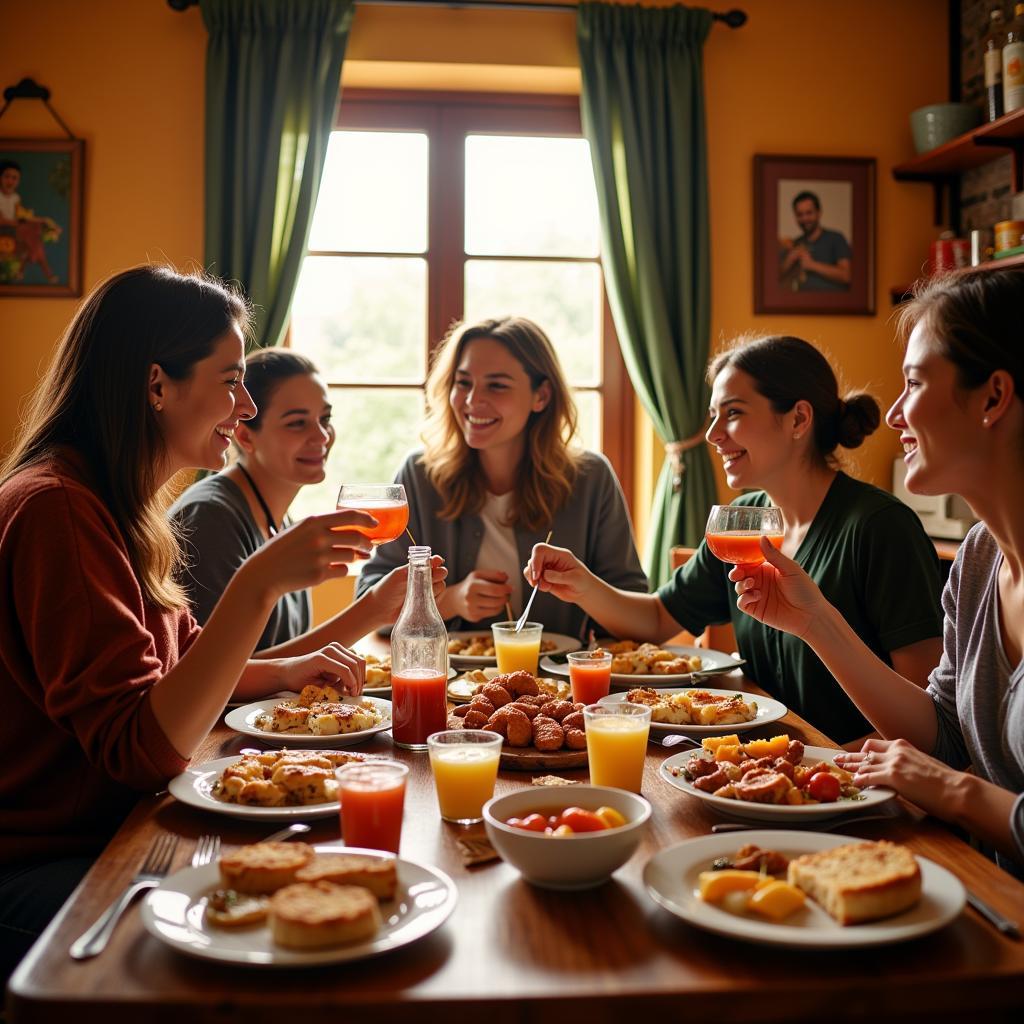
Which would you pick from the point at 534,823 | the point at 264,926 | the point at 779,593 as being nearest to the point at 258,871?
the point at 264,926

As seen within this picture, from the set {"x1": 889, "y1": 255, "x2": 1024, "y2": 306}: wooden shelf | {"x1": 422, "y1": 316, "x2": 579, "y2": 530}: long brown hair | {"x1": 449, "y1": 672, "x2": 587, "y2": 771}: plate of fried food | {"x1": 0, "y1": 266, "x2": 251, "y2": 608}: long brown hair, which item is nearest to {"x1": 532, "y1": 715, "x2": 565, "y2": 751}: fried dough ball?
{"x1": 449, "y1": 672, "x2": 587, "y2": 771}: plate of fried food

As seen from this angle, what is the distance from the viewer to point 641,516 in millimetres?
4543

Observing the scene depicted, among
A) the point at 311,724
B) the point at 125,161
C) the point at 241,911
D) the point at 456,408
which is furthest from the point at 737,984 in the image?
the point at 125,161

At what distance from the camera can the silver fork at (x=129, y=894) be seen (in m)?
0.91

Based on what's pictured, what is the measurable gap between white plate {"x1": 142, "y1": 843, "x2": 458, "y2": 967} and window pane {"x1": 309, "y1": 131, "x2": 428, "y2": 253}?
372 centimetres

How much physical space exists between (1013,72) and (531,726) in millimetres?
3318

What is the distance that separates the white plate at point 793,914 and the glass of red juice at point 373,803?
0.94 feet

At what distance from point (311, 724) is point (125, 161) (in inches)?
128

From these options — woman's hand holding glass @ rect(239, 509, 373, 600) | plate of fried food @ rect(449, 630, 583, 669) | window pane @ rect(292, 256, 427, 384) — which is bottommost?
plate of fried food @ rect(449, 630, 583, 669)

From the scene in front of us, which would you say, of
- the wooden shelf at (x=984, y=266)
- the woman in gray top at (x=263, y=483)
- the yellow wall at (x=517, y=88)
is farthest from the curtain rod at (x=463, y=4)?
the woman in gray top at (x=263, y=483)

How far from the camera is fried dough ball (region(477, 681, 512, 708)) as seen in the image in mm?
1636

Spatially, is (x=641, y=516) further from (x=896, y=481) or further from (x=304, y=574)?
(x=304, y=574)

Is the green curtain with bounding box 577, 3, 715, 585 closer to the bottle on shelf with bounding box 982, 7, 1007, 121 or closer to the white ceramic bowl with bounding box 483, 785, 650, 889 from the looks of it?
the bottle on shelf with bounding box 982, 7, 1007, 121

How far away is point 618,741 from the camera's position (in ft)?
4.37
